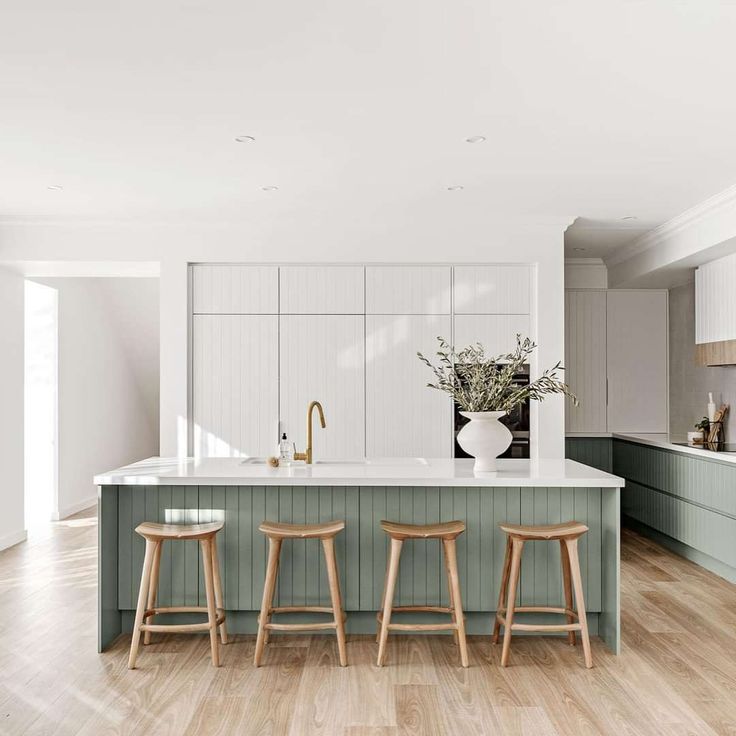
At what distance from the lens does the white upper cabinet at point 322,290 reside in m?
5.83

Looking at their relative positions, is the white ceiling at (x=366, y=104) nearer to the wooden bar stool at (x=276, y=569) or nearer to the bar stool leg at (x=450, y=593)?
the wooden bar stool at (x=276, y=569)

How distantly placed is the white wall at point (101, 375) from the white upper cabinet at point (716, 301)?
17.2 feet

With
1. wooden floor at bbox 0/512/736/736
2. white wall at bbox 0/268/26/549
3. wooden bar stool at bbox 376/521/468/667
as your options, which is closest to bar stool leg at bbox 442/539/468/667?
wooden bar stool at bbox 376/521/468/667

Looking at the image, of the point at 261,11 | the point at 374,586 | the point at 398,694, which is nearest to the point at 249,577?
the point at 374,586

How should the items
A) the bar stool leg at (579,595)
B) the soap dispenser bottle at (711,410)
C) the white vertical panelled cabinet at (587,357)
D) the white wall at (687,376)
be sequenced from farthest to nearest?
the white vertical panelled cabinet at (587,357) → the white wall at (687,376) → the soap dispenser bottle at (711,410) → the bar stool leg at (579,595)

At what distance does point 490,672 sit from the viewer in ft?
11.1

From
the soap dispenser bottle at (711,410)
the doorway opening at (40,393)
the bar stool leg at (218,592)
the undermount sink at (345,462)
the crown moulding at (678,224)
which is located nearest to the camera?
the bar stool leg at (218,592)

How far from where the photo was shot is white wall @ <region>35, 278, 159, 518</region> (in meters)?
7.26

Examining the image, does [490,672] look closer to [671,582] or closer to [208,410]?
[671,582]

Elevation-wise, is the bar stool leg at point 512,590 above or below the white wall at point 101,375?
below

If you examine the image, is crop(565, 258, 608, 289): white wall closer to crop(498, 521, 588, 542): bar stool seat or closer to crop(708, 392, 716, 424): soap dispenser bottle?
crop(708, 392, 716, 424): soap dispenser bottle

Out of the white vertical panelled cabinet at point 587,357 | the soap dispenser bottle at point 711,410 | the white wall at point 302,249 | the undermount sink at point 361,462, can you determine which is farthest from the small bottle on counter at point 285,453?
the white vertical panelled cabinet at point 587,357

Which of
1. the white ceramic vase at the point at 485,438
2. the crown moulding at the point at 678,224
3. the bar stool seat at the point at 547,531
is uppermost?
the crown moulding at the point at 678,224

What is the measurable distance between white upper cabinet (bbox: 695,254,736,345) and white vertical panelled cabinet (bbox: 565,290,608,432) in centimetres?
124
